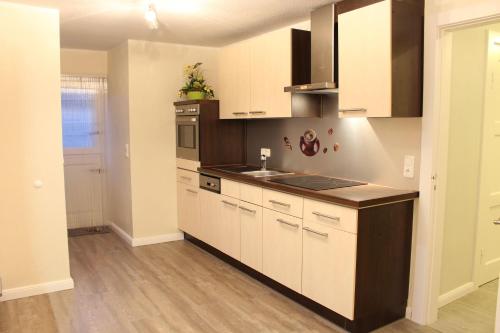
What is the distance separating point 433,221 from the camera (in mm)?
A: 2797

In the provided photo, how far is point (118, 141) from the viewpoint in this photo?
498 cm

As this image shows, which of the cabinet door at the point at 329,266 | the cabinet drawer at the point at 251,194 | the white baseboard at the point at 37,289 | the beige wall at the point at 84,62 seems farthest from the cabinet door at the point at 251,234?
the beige wall at the point at 84,62

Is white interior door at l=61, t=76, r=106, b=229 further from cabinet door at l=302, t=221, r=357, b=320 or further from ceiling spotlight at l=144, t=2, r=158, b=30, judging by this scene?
cabinet door at l=302, t=221, r=357, b=320

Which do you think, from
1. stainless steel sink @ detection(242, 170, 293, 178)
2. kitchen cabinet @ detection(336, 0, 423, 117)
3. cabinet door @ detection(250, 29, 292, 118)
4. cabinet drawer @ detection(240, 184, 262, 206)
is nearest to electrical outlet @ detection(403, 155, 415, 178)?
kitchen cabinet @ detection(336, 0, 423, 117)

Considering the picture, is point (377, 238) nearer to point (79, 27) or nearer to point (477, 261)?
point (477, 261)

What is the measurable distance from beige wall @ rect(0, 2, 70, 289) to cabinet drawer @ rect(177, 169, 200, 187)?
141 cm

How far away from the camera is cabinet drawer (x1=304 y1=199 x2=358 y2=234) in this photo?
2.61 meters

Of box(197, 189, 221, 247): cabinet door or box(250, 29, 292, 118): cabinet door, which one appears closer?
box(250, 29, 292, 118): cabinet door

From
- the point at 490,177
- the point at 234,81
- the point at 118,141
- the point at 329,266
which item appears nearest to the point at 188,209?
the point at 118,141

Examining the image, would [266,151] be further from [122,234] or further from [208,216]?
[122,234]

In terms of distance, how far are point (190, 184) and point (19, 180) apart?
5.78ft

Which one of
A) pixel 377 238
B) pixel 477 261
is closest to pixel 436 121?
pixel 377 238

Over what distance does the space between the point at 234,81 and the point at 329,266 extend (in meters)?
2.12

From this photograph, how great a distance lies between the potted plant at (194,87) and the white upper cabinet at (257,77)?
0.79ft
